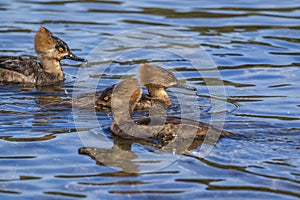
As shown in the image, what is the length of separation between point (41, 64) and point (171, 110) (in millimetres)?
3497

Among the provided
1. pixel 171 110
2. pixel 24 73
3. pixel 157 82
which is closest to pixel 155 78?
pixel 157 82

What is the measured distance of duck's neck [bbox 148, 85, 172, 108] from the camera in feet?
36.7

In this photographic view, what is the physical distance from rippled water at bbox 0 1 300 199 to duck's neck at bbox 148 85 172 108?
393 mm

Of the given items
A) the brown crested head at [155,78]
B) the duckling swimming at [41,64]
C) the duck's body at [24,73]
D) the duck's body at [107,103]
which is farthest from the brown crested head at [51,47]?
the duck's body at [107,103]

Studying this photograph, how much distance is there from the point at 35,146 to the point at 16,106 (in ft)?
6.89

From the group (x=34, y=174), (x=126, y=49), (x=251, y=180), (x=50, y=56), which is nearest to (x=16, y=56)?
(x=50, y=56)

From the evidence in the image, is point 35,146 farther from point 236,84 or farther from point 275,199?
point 236,84

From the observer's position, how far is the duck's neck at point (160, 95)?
11.2 metres

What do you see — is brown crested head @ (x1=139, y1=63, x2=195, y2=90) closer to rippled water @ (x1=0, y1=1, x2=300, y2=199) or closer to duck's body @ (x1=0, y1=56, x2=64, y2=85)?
rippled water @ (x1=0, y1=1, x2=300, y2=199)

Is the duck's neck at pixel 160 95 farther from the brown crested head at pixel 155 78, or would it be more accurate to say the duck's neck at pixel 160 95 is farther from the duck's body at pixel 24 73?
the duck's body at pixel 24 73

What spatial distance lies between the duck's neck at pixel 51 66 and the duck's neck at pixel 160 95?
237 cm

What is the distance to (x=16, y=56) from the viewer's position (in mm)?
13398

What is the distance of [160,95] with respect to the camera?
11250mm

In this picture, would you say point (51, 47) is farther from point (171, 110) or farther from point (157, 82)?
point (171, 110)
